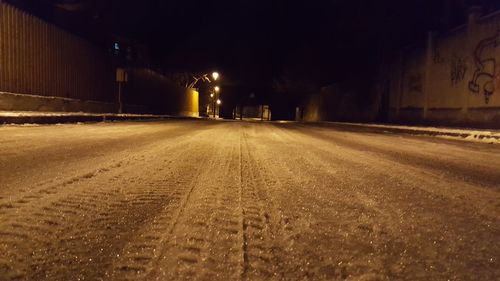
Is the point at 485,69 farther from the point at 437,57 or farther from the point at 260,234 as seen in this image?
the point at 260,234

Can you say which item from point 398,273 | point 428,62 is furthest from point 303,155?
point 428,62

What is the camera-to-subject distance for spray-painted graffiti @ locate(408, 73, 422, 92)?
59.1ft

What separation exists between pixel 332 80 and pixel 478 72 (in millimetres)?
19994

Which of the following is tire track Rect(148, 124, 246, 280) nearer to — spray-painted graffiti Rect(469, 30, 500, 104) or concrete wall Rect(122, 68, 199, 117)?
spray-painted graffiti Rect(469, 30, 500, 104)

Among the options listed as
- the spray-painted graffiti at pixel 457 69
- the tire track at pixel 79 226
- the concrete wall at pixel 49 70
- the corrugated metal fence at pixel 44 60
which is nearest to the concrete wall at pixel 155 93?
the concrete wall at pixel 49 70

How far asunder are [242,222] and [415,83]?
60.2ft

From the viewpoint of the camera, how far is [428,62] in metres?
Result: 17.4

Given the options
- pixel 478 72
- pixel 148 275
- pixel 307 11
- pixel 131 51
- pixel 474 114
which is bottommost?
pixel 148 275

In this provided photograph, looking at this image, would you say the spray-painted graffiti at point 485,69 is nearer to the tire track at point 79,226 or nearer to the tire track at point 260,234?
the tire track at point 260,234

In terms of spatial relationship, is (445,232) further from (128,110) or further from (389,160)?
(128,110)

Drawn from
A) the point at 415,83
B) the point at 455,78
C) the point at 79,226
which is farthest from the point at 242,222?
the point at 415,83

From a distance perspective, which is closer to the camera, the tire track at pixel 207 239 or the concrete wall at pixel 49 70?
the tire track at pixel 207 239

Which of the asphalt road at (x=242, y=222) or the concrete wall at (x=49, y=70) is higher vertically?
the concrete wall at (x=49, y=70)

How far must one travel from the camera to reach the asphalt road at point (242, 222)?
1.59m
